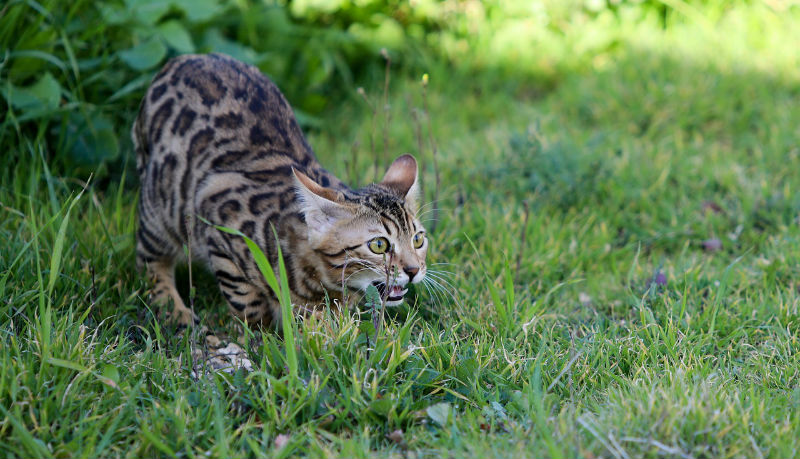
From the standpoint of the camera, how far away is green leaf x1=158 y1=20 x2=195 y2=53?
185 inches

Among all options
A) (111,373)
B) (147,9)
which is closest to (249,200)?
(111,373)

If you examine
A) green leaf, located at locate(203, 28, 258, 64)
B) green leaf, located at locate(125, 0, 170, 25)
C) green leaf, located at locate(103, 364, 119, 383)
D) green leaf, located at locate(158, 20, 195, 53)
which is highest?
green leaf, located at locate(125, 0, 170, 25)

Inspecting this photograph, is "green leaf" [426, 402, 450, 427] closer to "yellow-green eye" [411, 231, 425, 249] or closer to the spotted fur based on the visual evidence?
the spotted fur

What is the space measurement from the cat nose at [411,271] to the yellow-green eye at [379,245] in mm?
122

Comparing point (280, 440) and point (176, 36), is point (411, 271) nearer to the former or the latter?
point (280, 440)

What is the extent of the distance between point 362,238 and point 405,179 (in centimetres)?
52

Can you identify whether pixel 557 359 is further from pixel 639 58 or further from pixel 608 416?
pixel 639 58

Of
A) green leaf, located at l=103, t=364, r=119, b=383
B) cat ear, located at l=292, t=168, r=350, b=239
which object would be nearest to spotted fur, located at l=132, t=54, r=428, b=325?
cat ear, located at l=292, t=168, r=350, b=239

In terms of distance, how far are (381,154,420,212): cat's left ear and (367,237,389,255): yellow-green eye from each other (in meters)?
0.36

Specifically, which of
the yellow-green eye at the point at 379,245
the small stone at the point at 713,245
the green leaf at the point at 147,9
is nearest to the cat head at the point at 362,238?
the yellow-green eye at the point at 379,245

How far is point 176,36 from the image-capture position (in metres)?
4.75

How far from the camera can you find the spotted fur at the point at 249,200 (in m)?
3.18

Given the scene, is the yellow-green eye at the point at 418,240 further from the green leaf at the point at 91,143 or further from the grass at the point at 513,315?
the green leaf at the point at 91,143

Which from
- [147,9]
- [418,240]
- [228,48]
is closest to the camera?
[418,240]
